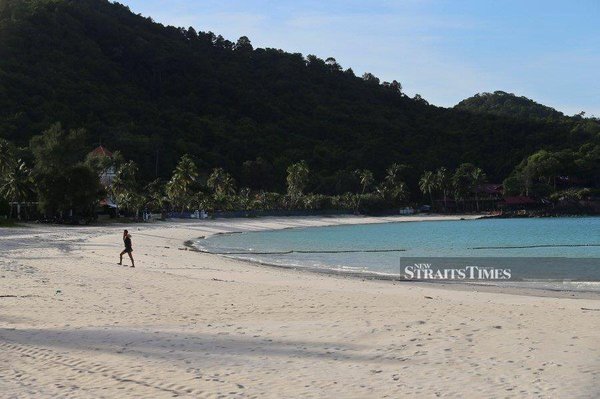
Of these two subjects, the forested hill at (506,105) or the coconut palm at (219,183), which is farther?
the forested hill at (506,105)

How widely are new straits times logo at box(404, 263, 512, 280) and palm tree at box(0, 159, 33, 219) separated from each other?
1464 inches

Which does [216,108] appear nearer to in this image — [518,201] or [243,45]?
[243,45]

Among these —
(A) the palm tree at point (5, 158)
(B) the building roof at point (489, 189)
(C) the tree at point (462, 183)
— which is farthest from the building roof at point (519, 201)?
(A) the palm tree at point (5, 158)

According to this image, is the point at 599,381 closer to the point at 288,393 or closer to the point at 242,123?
the point at 288,393

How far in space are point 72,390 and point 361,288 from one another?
10694 mm

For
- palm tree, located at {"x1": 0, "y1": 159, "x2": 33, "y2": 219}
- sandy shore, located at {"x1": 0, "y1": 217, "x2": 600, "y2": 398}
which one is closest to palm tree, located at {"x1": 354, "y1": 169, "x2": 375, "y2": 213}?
palm tree, located at {"x1": 0, "y1": 159, "x2": 33, "y2": 219}

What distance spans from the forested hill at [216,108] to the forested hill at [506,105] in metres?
23.6

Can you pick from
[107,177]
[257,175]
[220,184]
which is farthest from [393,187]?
[107,177]

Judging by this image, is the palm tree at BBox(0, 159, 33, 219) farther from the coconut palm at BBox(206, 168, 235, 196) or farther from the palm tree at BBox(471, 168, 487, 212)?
the palm tree at BBox(471, 168, 487, 212)

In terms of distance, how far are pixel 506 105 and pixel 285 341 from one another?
7000 inches

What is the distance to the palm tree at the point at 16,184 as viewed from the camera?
165ft

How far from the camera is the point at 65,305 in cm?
1173

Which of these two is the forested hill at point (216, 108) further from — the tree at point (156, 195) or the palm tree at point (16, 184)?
the palm tree at point (16, 184)

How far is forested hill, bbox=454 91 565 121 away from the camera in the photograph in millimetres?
164750
